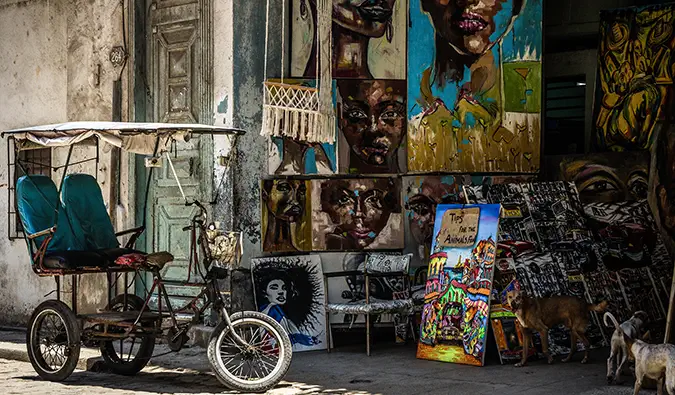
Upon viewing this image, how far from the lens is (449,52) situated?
11.6m

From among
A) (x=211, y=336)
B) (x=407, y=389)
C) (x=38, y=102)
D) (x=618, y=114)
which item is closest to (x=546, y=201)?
(x=618, y=114)

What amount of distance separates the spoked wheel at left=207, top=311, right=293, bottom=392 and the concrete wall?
13.4ft

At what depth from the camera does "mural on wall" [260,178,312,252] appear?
1127 cm

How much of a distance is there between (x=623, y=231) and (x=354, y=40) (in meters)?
3.51

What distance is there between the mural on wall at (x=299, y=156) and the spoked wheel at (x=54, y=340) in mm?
2859

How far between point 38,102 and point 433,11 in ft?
17.4

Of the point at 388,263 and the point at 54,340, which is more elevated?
the point at 388,263

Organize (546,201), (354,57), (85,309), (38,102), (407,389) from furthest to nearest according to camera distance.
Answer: (38,102) < (85,309) < (354,57) < (546,201) < (407,389)

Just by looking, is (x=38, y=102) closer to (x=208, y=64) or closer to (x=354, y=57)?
(x=208, y=64)

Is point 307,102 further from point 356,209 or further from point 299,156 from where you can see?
point 356,209

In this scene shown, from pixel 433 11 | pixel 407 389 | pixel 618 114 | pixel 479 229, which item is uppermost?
pixel 433 11

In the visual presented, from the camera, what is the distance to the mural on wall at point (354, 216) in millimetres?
11375

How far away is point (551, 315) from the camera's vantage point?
9.45 meters

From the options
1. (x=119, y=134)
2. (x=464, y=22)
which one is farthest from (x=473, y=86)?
(x=119, y=134)
